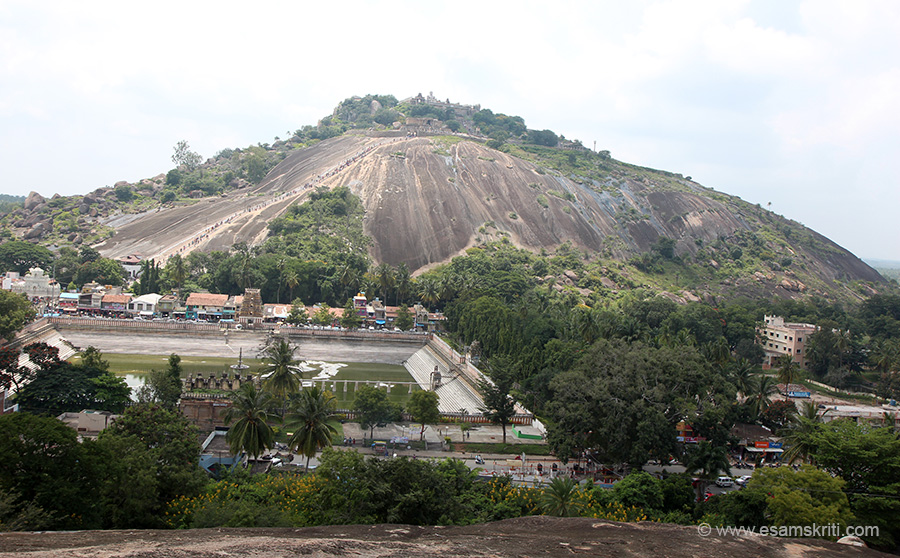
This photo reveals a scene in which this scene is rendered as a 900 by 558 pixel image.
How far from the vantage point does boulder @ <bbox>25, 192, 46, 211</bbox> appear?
116250 mm

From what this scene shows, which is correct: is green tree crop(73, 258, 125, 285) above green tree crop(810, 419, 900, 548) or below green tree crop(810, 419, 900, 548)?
above

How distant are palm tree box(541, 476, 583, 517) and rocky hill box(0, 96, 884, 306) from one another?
7736 centimetres

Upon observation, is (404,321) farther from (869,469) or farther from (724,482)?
(869,469)

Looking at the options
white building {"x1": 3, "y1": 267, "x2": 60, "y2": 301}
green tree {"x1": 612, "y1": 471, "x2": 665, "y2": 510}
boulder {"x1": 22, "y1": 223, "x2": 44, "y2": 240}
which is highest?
boulder {"x1": 22, "y1": 223, "x2": 44, "y2": 240}

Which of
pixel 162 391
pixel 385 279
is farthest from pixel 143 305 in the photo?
pixel 162 391

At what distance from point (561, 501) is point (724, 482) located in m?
15.3

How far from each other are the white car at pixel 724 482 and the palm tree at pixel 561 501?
45.0 ft

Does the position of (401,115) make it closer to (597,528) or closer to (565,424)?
(565,424)

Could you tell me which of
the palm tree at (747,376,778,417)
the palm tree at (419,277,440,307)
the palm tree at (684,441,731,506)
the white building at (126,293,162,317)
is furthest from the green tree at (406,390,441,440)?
the white building at (126,293,162,317)

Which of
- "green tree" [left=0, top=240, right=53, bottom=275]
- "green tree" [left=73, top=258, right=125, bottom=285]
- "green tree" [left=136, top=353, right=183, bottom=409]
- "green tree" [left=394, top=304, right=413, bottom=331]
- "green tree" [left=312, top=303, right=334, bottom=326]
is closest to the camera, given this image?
"green tree" [left=136, top=353, right=183, bottom=409]

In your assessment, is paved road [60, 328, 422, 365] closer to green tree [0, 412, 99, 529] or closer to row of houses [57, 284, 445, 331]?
A: row of houses [57, 284, 445, 331]

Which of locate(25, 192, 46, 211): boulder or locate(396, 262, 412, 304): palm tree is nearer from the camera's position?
locate(396, 262, 412, 304): palm tree

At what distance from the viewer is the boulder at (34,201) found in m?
116

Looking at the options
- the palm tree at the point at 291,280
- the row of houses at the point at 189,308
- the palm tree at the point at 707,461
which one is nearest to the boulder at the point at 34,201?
the row of houses at the point at 189,308
